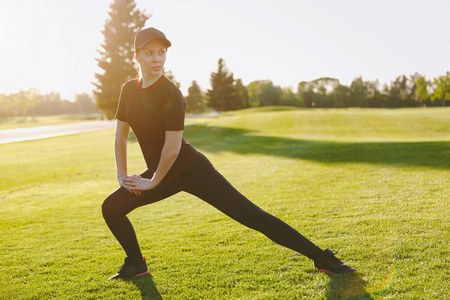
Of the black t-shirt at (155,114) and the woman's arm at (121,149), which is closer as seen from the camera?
the black t-shirt at (155,114)

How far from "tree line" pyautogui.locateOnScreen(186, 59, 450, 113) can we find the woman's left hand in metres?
69.1

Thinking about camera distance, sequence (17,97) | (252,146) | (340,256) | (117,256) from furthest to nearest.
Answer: (17,97)
(252,146)
(117,256)
(340,256)

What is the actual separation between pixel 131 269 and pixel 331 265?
6.32 ft

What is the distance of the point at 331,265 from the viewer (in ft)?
10.3

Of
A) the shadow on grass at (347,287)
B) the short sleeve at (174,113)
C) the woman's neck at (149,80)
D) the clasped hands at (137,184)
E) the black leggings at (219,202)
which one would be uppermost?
the woman's neck at (149,80)

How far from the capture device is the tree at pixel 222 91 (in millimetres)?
71375

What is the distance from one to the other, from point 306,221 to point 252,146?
11405 millimetres

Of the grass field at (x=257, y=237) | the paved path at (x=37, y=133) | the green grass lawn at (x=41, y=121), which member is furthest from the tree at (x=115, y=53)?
the grass field at (x=257, y=237)

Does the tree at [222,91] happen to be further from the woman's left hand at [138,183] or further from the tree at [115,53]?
the woman's left hand at [138,183]

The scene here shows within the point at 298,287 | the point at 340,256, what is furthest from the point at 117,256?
the point at 340,256

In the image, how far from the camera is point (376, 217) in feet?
15.3

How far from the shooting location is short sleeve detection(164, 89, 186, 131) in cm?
278

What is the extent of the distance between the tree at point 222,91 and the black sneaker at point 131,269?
6876 cm

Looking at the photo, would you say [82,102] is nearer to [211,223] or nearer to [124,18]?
[124,18]
